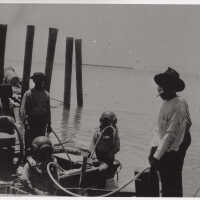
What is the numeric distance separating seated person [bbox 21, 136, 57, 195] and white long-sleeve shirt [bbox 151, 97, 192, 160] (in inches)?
55.7

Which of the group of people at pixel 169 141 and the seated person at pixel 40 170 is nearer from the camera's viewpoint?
the group of people at pixel 169 141

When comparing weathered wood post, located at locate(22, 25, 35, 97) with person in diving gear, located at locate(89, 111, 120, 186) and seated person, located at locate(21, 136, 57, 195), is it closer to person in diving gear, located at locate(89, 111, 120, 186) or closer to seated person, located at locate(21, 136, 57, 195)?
person in diving gear, located at locate(89, 111, 120, 186)

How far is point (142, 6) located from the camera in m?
6.01

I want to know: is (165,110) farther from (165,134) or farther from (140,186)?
(140,186)

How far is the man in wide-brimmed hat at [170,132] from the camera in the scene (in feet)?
13.1

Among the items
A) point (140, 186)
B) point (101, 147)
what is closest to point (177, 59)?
point (101, 147)

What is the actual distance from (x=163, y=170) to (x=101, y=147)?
1.74 metres

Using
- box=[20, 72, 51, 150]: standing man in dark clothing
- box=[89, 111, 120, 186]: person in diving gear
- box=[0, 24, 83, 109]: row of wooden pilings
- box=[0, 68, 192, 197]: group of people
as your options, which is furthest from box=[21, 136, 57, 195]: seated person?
box=[0, 24, 83, 109]: row of wooden pilings

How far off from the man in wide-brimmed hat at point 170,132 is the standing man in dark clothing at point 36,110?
2.50 m

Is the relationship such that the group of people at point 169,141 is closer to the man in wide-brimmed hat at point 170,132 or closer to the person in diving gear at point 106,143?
the man in wide-brimmed hat at point 170,132

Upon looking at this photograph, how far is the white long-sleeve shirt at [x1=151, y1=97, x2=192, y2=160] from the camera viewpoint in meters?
3.96

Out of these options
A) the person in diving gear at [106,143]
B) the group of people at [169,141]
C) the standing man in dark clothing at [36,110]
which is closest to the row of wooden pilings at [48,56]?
the standing man in dark clothing at [36,110]

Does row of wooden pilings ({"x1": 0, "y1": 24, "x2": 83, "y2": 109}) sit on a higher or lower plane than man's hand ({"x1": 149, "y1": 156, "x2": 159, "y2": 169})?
higher

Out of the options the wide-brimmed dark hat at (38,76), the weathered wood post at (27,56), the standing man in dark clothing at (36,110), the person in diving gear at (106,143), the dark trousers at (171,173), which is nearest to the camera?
the dark trousers at (171,173)
